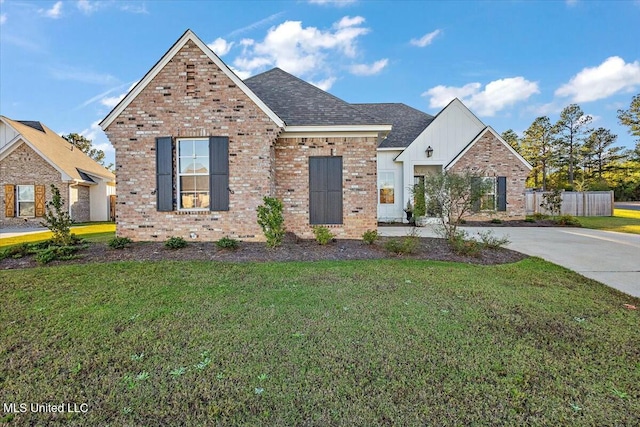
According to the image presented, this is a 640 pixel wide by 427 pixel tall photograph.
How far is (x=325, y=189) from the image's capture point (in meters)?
9.12

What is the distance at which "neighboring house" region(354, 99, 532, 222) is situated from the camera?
14961 millimetres

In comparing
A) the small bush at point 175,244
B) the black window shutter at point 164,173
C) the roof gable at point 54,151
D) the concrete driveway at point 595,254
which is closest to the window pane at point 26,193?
the roof gable at point 54,151

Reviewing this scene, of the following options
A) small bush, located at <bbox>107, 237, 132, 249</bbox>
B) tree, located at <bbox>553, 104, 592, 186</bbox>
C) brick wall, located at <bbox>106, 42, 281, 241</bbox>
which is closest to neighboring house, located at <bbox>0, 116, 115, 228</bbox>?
brick wall, located at <bbox>106, 42, 281, 241</bbox>

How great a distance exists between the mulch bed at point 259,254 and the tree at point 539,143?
110ft

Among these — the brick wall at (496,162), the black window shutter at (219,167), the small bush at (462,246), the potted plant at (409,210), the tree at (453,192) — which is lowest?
the small bush at (462,246)

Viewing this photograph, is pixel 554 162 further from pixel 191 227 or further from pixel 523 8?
pixel 191 227

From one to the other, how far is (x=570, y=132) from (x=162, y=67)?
39.6m

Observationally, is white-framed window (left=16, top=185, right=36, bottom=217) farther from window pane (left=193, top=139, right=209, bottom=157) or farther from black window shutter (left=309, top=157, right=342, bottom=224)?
black window shutter (left=309, top=157, right=342, bottom=224)

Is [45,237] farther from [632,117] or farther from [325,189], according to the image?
[632,117]

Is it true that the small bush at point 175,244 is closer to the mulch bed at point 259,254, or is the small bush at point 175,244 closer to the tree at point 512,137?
the mulch bed at point 259,254

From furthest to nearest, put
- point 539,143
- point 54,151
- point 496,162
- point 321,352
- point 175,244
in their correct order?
point 539,143, point 54,151, point 496,162, point 175,244, point 321,352

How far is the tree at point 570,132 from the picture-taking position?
30.7 m

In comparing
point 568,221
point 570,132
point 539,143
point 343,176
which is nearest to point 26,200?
point 343,176

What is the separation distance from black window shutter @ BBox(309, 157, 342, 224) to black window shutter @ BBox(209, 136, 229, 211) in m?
2.50
